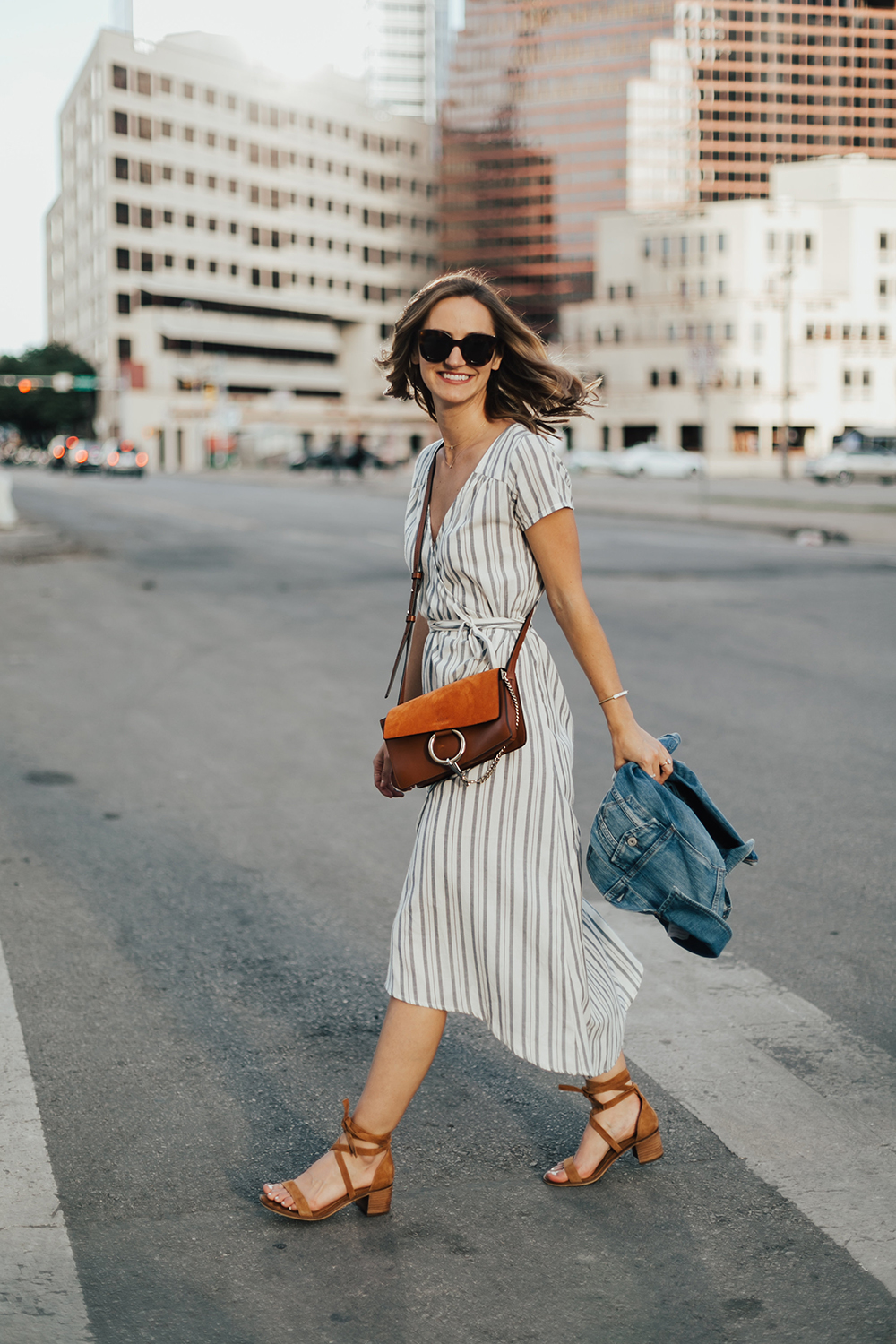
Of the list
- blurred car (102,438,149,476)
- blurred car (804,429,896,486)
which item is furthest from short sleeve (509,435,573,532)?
blurred car (102,438,149,476)

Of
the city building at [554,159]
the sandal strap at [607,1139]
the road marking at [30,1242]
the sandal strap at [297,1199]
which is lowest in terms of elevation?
the road marking at [30,1242]

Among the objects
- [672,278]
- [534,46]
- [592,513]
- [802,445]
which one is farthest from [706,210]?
[592,513]

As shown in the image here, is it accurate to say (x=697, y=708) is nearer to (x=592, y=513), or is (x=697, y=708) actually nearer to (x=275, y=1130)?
(x=275, y=1130)

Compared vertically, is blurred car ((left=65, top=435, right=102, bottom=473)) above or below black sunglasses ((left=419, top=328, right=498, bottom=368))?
above

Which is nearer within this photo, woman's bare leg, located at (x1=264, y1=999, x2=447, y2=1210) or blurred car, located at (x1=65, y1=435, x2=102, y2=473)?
woman's bare leg, located at (x1=264, y1=999, x2=447, y2=1210)

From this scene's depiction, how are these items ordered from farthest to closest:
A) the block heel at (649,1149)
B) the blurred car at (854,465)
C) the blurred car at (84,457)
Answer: the blurred car at (84,457)
the blurred car at (854,465)
the block heel at (649,1149)

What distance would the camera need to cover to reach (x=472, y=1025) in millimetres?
3871

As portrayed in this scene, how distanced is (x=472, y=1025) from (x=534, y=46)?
158077 millimetres

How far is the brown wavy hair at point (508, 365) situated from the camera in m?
2.90

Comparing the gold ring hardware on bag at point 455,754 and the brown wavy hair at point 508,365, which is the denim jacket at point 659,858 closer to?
the gold ring hardware on bag at point 455,754

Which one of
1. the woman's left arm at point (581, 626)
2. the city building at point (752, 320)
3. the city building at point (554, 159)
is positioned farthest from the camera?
the city building at point (554, 159)

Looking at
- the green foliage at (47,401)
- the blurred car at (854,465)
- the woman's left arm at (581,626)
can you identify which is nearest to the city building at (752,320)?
the green foliage at (47,401)

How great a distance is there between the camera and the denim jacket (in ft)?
9.22

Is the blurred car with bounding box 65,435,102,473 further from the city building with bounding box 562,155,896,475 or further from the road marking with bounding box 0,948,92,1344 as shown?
the road marking with bounding box 0,948,92,1344
